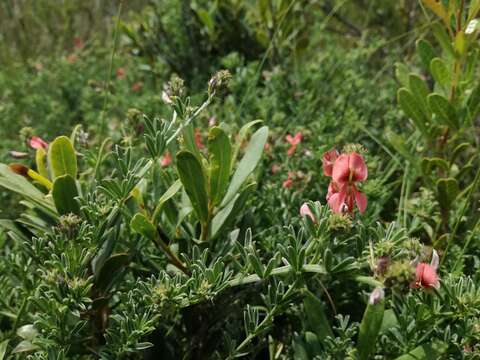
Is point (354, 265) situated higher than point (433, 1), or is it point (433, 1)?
point (433, 1)

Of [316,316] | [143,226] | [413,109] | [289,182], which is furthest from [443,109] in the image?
[143,226]

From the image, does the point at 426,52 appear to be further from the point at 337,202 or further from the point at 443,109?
the point at 337,202

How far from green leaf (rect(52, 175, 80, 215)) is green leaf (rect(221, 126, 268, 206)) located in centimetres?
31

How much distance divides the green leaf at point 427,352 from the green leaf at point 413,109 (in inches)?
26.9

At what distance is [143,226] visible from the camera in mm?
1251

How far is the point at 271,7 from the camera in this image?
2.57 m

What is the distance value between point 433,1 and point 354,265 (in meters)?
0.77

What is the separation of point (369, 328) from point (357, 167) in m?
0.30

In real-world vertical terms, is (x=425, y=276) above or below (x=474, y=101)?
below

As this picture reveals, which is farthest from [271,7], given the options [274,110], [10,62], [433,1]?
[10,62]

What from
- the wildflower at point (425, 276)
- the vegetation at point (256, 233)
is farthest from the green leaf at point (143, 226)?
the wildflower at point (425, 276)

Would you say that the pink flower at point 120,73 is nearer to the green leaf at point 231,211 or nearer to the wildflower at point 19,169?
the wildflower at point 19,169

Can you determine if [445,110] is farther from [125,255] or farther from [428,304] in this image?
[125,255]

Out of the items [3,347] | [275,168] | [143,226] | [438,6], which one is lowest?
[3,347]
